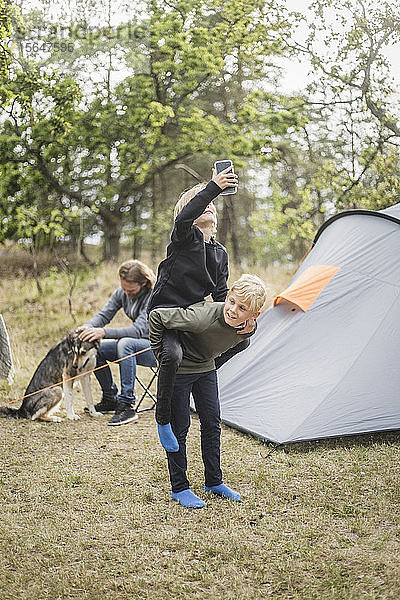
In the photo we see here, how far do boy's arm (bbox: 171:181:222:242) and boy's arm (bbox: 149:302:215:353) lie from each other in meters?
0.33

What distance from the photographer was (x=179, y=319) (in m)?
2.87

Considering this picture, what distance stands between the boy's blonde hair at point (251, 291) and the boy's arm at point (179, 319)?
7.2 inches

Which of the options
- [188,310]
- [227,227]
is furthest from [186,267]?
[227,227]

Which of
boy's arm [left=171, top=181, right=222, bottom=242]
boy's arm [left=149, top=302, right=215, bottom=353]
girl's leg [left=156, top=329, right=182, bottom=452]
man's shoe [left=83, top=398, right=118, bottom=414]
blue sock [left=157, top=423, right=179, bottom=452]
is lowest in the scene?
man's shoe [left=83, top=398, right=118, bottom=414]

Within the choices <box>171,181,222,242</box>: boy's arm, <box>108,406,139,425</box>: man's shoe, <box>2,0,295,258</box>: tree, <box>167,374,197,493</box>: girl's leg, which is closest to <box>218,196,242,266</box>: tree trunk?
<box>2,0,295,258</box>: tree

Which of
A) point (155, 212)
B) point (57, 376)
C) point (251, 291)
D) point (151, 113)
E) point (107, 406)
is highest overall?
point (151, 113)

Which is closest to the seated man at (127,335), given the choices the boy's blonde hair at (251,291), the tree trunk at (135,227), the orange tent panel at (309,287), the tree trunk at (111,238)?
the orange tent panel at (309,287)

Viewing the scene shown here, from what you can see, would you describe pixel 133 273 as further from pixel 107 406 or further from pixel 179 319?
Result: pixel 179 319

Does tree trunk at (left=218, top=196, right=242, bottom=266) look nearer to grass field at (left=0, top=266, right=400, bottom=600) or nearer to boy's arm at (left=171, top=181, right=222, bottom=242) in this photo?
grass field at (left=0, top=266, right=400, bottom=600)

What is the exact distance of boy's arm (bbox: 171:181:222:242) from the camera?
282 cm

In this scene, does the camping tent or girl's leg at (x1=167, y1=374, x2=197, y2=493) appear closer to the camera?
girl's leg at (x1=167, y1=374, x2=197, y2=493)

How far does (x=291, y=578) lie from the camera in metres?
2.39

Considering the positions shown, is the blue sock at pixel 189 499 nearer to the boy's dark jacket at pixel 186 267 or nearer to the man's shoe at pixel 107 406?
the boy's dark jacket at pixel 186 267

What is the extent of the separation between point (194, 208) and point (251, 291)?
42cm
